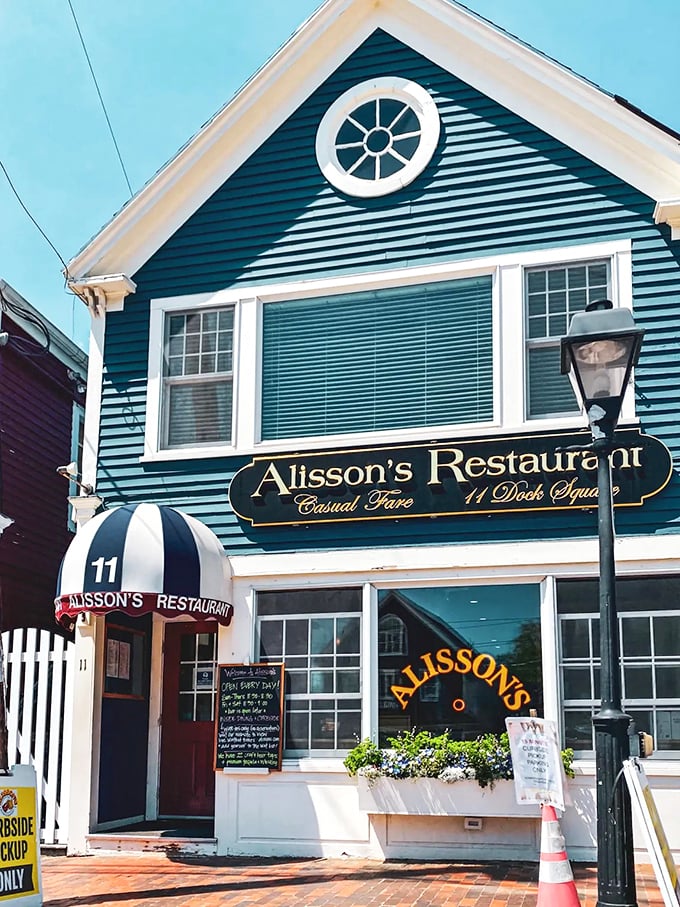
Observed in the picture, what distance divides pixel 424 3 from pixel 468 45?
2.17 ft

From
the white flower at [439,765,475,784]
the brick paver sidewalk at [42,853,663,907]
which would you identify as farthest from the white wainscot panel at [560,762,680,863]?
the white flower at [439,765,475,784]

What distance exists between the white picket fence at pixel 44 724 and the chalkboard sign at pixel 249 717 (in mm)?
1676

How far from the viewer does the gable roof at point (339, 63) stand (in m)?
10.9

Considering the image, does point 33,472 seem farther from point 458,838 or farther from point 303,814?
point 458,838

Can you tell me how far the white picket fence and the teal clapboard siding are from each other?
182 cm

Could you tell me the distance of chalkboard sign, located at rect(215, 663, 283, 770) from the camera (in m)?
10.9

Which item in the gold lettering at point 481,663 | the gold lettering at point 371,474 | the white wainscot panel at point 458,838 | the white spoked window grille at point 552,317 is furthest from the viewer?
the gold lettering at point 371,474

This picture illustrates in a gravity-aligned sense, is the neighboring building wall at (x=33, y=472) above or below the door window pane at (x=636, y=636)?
above

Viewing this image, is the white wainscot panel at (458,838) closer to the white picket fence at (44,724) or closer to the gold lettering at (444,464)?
the gold lettering at (444,464)

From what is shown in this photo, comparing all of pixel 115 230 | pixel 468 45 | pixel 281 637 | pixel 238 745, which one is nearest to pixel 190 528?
pixel 281 637

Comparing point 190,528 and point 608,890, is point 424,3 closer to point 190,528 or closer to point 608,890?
point 190,528

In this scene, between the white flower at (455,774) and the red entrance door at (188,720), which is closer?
the white flower at (455,774)

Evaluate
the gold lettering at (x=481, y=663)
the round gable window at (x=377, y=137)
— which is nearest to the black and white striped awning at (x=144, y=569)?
the gold lettering at (x=481, y=663)

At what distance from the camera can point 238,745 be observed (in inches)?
435
